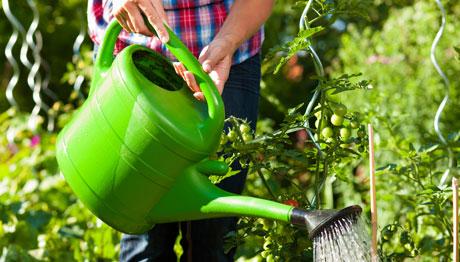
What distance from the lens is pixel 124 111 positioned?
5.32 feet

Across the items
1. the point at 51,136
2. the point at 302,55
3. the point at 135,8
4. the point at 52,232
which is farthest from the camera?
the point at 302,55

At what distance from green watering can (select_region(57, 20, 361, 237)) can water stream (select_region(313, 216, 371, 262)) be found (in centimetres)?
17

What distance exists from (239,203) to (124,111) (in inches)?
10.5

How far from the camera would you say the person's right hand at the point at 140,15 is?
164 centimetres

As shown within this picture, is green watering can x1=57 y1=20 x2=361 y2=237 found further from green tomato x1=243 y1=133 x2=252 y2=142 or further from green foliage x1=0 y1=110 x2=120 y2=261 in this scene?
green foliage x1=0 y1=110 x2=120 y2=261

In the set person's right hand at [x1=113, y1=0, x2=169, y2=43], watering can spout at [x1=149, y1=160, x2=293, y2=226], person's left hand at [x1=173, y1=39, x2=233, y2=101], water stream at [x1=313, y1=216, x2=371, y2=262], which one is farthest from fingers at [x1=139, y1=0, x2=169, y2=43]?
water stream at [x1=313, y1=216, x2=371, y2=262]

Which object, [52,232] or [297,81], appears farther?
[297,81]

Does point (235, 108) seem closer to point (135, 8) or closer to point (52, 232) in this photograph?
point (135, 8)

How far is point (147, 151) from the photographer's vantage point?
1.60 meters

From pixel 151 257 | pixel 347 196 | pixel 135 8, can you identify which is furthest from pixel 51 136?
pixel 135 8

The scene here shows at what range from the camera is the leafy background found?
1794mm

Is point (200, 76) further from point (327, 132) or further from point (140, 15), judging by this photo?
point (327, 132)

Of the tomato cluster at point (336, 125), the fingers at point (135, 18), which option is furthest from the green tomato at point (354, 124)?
the fingers at point (135, 18)

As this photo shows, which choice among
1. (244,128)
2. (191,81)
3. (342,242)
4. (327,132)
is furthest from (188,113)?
(342,242)
